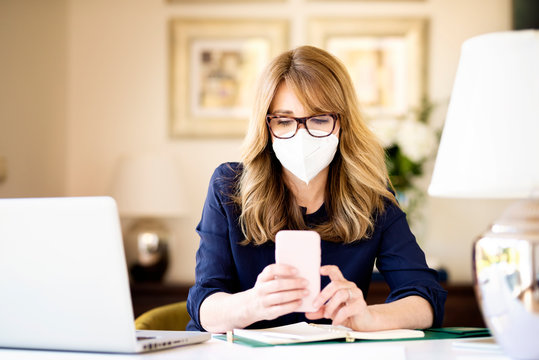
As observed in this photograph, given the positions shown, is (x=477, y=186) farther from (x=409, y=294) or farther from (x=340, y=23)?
(x=340, y=23)

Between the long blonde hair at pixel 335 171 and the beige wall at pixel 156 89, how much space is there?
5.26ft

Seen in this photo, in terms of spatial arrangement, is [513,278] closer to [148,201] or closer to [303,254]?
[303,254]

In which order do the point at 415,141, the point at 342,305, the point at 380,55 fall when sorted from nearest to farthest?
the point at 342,305, the point at 415,141, the point at 380,55

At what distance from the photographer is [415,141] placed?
2926 millimetres

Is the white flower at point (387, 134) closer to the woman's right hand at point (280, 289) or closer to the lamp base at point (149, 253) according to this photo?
the lamp base at point (149, 253)

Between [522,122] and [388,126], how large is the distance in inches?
80.8

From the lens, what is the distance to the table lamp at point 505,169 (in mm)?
962

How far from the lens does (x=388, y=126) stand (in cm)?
302

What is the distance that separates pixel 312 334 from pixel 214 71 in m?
2.33

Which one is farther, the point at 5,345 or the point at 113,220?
the point at 5,345

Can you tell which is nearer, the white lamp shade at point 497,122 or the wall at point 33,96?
the white lamp shade at point 497,122

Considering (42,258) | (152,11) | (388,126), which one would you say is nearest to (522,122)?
(42,258)

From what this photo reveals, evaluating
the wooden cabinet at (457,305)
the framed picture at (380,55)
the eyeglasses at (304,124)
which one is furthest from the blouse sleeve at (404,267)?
the framed picture at (380,55)

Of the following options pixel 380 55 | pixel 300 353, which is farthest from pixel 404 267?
pixel 380 55
